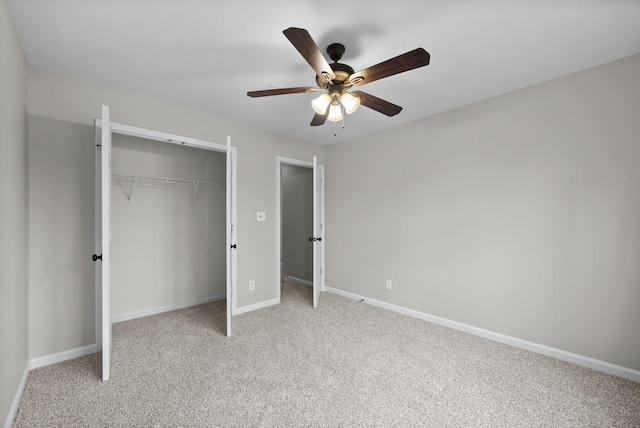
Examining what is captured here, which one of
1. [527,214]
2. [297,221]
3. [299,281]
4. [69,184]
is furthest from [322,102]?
[299,281]

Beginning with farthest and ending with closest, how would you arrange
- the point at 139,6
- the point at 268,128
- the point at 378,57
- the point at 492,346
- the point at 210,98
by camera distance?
1. the point at 268,128
2. the point at 210,98
3. the point at 492,346
4. the point at 378,57
5. the point at 139,6

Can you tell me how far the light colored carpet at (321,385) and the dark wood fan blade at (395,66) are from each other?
2106mm

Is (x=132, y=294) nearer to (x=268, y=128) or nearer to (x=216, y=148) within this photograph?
(x=216, y=148)

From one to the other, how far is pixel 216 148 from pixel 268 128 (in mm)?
762

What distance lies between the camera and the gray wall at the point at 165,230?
10.8ft

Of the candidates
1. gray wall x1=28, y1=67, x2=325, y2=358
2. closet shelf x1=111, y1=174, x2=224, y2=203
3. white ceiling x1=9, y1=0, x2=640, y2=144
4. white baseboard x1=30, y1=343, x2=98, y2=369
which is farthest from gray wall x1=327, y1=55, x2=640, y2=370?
white baseboard x1=30, y1=343, x2=98, y2=369

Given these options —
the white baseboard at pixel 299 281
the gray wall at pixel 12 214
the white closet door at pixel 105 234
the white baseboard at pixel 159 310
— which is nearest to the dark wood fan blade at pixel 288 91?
the white closet door at pixel 105 234

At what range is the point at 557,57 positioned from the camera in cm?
211

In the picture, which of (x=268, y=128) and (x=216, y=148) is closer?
(x=216, y=148)

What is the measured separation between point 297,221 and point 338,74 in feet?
11.8

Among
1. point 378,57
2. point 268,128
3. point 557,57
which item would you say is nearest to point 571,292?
point 557,57

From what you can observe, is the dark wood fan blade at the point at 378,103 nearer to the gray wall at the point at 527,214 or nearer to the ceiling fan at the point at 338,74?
the ceiling fan at the point at 338,74

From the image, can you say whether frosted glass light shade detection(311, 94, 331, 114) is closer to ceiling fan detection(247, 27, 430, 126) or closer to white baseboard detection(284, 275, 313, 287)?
ceiling fan detection(247, 27, 430, 126)

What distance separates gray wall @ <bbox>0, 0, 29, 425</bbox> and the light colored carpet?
31cm
